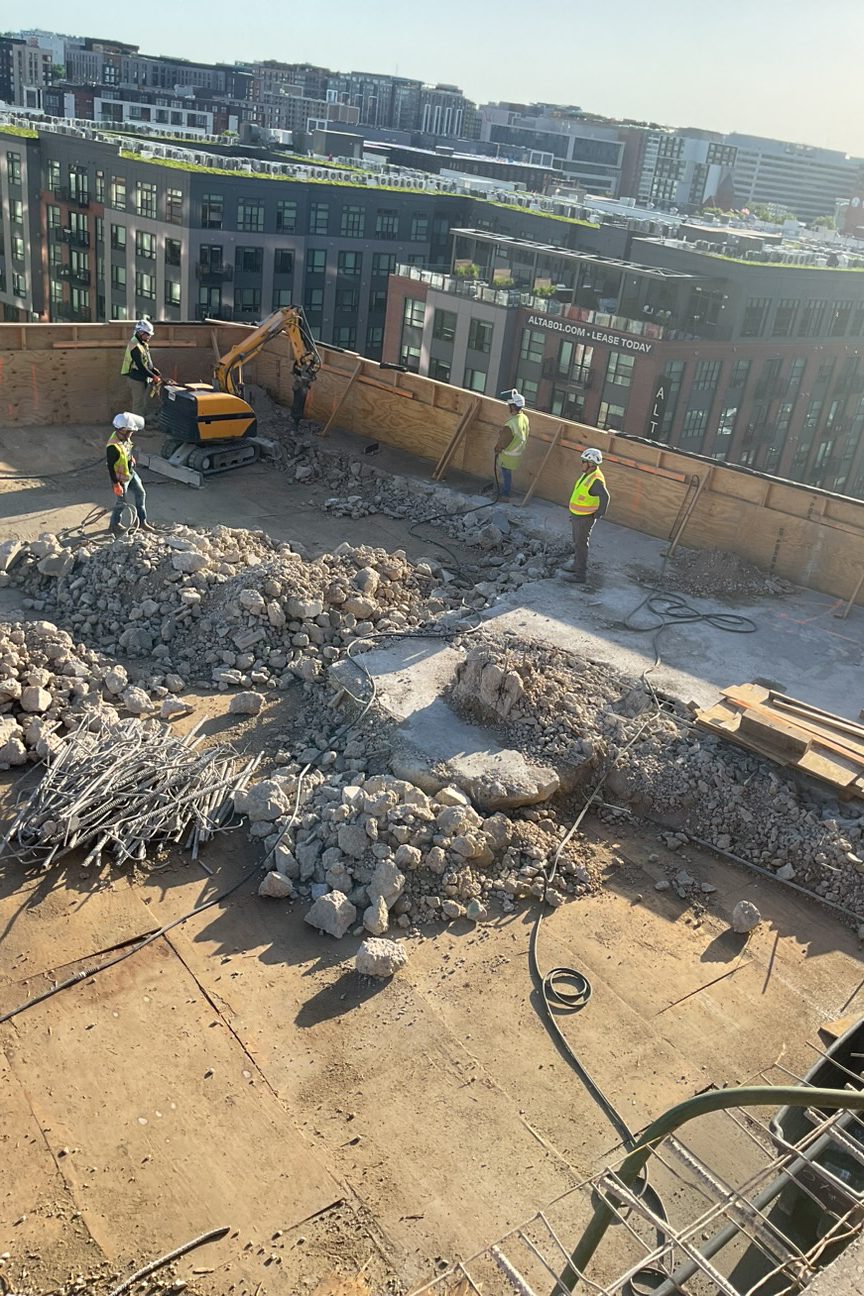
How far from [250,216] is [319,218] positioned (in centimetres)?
412

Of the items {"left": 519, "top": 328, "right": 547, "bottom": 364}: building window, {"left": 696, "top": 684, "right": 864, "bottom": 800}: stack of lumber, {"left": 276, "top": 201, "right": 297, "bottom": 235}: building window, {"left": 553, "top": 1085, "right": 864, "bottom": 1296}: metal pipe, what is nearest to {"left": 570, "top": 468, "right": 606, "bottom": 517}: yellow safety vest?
{"left": 696, "top": 684, "right": 864, "bottom": 800}: stack of lumber

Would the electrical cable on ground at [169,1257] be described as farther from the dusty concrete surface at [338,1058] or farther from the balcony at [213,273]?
the balcony at [213,273]

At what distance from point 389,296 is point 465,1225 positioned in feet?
150

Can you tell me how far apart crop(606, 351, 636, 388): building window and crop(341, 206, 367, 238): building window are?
62.2ft

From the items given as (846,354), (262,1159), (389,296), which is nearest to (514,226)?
(389,296)

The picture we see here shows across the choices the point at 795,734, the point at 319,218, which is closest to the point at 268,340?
the point at 795,734

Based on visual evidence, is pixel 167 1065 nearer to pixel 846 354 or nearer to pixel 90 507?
pixel 90 507

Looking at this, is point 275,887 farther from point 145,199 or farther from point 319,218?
point 319,218

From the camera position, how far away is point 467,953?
9.20 meters

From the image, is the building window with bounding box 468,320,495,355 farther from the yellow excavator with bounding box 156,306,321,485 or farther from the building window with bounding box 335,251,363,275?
the yellow excavator with bounding box 156,306,321,485

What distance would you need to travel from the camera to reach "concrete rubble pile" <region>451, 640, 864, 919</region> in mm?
10469

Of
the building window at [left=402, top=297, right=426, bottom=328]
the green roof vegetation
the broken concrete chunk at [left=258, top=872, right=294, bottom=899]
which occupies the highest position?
the green roof vegetation

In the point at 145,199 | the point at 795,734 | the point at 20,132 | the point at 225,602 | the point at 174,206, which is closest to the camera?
the point at 795,734

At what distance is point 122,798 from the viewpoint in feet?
32.9
